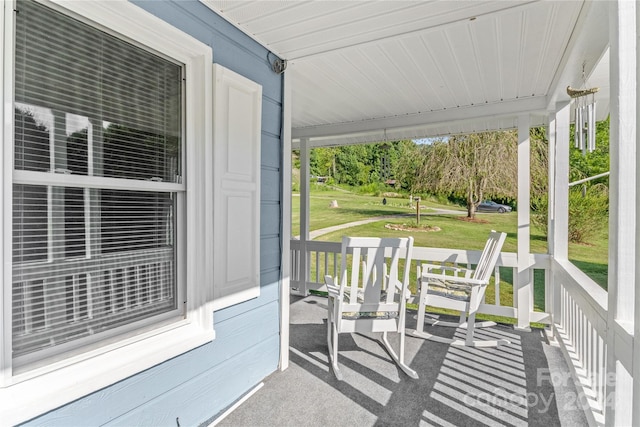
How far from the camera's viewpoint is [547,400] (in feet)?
7.53

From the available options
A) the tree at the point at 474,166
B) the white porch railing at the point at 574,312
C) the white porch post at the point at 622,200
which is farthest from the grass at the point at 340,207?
the white porch post at the point at 622,200

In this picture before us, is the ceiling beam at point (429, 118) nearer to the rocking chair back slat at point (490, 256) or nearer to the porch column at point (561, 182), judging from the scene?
the porch column at point (561, 182)

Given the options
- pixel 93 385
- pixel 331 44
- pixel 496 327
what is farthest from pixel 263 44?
pixel 496 327

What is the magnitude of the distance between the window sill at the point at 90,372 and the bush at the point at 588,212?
227 inches

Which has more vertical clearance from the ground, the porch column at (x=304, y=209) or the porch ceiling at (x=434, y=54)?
the porch ceiling at (x=434, y=54)

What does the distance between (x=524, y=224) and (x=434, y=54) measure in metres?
2.25

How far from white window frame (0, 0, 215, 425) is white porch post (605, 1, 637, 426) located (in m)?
1.94

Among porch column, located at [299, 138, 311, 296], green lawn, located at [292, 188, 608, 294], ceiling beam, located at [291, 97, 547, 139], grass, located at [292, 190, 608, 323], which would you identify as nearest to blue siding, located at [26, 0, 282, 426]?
ceiling beam, located at [291, 97, 547, 139]

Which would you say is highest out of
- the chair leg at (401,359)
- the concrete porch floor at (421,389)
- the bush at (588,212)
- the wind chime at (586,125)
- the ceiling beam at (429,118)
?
the ceiling beam at (429,118)

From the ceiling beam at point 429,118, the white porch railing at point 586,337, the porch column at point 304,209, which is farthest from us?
the porch column at point 304,209

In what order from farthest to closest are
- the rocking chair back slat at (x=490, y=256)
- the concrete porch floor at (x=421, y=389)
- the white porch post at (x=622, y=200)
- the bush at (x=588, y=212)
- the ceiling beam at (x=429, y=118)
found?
1. the bush at (x=588, y=212)
2. the ceiling beam at (x=429, y=118)
3. the rocking chair back slat at (x=490, y=256)
4. the concrete porch floor at (x=421, y=389)
5. the white porch post at (x=622, y=200)

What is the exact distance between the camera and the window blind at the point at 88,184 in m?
1.26

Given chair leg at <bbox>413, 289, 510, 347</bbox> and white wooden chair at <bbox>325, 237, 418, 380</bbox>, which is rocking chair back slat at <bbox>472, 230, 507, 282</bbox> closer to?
chair leg at <bbox>413, 289, 510, 347</bbox>

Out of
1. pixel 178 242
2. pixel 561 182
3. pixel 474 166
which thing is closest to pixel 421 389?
pixel 178 242
